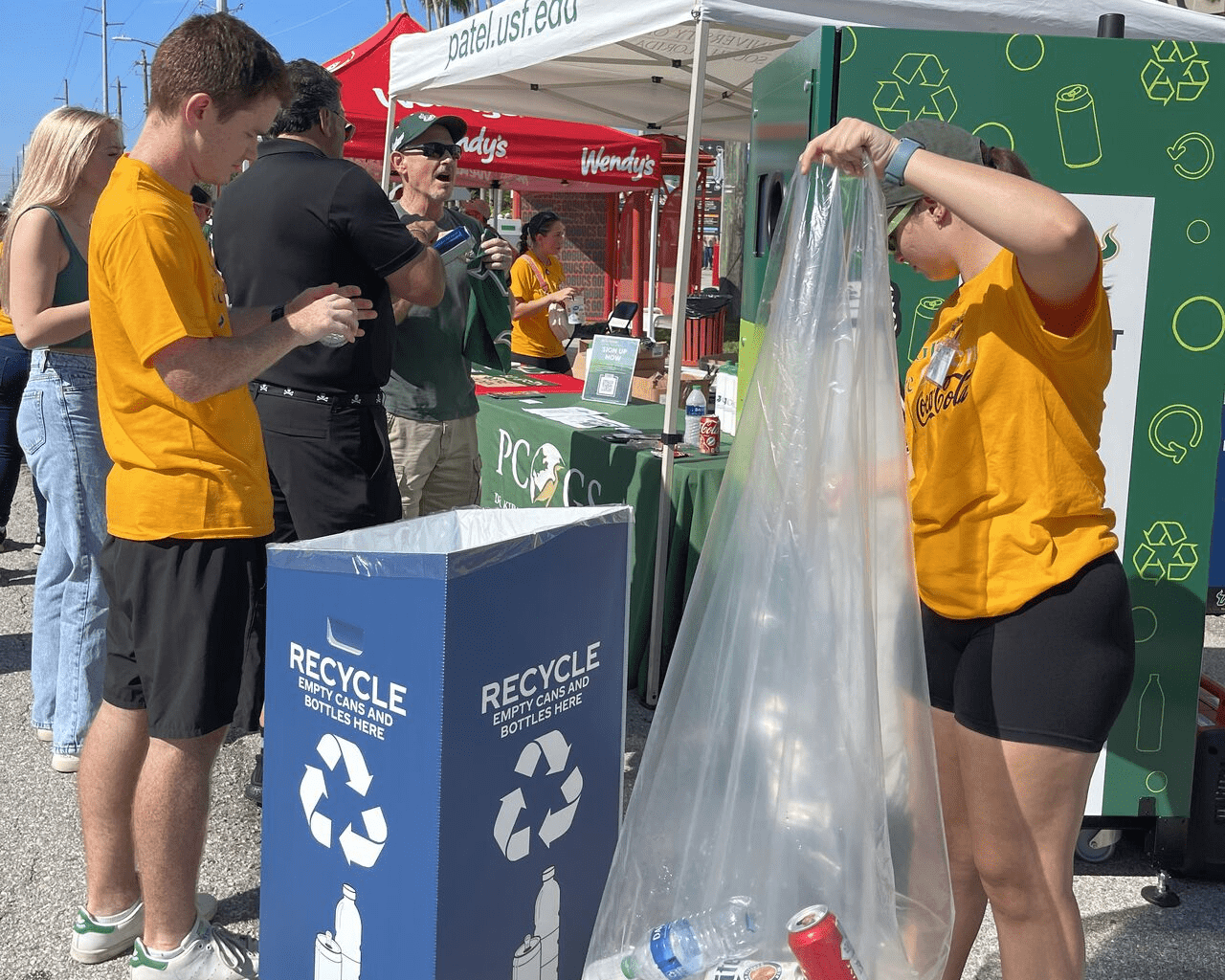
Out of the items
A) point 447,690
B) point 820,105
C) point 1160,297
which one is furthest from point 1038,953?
point 820,105

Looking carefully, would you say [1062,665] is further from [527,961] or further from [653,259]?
[653,259]

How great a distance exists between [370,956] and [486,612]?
604 millimetres

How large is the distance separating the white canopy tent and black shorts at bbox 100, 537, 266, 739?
1786mm

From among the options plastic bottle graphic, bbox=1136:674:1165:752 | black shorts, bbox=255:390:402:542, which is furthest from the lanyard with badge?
black shorts, bbox=255:390:402:542

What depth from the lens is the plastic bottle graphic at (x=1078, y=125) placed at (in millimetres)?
2654

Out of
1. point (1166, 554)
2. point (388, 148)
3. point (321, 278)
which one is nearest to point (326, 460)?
point (321, 278)

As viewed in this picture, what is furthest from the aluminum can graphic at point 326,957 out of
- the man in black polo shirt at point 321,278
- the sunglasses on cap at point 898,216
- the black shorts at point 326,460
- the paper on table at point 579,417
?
the paper on table at point 579,417

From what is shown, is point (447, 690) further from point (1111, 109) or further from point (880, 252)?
point (1111, 109)

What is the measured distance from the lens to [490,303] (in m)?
3.90

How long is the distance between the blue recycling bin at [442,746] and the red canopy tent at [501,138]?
541cm

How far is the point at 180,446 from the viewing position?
2.05 meters

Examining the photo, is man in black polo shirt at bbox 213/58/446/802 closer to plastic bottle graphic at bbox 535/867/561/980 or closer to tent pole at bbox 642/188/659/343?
plastic bottle graphic at bbox 535/867/561/980

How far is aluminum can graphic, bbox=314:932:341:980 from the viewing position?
1925mm

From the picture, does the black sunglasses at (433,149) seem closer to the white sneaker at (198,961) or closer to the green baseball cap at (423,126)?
the green baseball cap at (423,126)
